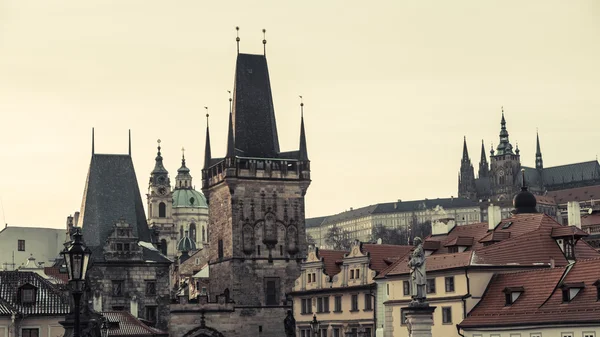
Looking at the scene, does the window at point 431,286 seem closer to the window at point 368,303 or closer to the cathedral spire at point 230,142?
the window at point 368,303

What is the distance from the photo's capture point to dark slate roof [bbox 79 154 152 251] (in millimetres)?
95125

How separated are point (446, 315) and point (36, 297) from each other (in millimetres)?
25223

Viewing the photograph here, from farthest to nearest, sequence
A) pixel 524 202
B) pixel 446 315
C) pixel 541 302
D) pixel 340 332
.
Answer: pixel 524 202 < pixel 340 332 < pixel 446 315 < pixel 541 302

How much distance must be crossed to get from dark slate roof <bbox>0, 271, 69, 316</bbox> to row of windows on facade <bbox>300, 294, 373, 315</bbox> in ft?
67.6

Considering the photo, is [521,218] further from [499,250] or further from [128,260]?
[128,260]

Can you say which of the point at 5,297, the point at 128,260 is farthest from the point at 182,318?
the point at 5,297

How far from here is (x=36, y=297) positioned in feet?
236

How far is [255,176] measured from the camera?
103312 millimetres

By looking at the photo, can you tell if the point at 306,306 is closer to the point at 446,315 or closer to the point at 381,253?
the point at 381,253

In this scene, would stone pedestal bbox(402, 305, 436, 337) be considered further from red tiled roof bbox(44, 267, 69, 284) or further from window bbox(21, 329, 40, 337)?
red tiled roof bbox(44, 267, 69, 284)

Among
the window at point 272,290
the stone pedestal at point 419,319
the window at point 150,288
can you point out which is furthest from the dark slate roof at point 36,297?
the stone pedestal at point 419,319

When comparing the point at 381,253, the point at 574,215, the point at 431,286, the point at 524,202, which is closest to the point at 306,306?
the point at 381,253

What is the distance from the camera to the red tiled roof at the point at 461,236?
75.8 metres

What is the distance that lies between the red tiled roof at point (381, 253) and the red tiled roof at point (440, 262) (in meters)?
5.00
